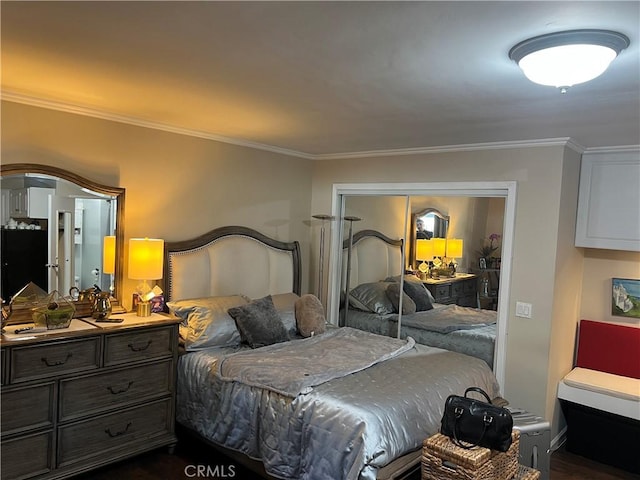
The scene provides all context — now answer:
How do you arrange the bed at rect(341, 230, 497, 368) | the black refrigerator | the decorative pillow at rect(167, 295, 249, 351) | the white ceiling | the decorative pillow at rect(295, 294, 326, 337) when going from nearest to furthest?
the white ceiling
the black refrigerator
the decorative pillow at rect(167, 295, 249, 351)
the decorative pillow at rect(295, 294, 326, 337)
the bed at rect(341, 230, 497, 368)

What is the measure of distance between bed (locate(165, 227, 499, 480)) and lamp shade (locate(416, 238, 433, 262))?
3.30 ft

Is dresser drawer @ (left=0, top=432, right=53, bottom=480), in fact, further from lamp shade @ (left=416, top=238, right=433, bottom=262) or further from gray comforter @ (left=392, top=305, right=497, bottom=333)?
lamp shade @ (left=416, top=238, right=433, bottom=262)

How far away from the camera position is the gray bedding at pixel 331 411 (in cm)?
244

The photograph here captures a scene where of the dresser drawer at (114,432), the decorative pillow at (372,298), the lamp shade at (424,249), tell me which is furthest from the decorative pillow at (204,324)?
the lamp shade at (424,249)

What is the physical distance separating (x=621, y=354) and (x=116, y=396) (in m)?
3.82

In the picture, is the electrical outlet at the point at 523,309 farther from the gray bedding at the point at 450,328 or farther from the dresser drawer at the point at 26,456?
the dresser drawer at the point at 26,456

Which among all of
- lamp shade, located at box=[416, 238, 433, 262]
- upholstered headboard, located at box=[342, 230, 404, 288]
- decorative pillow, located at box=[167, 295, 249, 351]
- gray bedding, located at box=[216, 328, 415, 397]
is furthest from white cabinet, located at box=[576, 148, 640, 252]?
decorative pillow, located at box=[167, 295, 249, 351]

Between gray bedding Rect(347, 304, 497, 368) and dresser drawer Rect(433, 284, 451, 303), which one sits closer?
gray bedding Rect(347, 304, 497, 368)

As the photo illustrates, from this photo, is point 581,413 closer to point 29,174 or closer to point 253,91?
point 253,91

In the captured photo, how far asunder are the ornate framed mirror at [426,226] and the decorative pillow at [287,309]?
120 cm

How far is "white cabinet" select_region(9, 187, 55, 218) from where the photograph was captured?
301cm

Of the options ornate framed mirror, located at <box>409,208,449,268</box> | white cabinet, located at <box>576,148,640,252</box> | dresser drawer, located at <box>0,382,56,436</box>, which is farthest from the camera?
ornate framed mirror, located at <box>409,208,449,268</box>

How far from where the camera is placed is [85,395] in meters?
2.90

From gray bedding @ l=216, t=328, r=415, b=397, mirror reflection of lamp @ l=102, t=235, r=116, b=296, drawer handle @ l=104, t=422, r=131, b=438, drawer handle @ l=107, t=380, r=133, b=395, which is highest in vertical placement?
mirror reflection of lamp @ l=102, t=235, r=116, b=296
